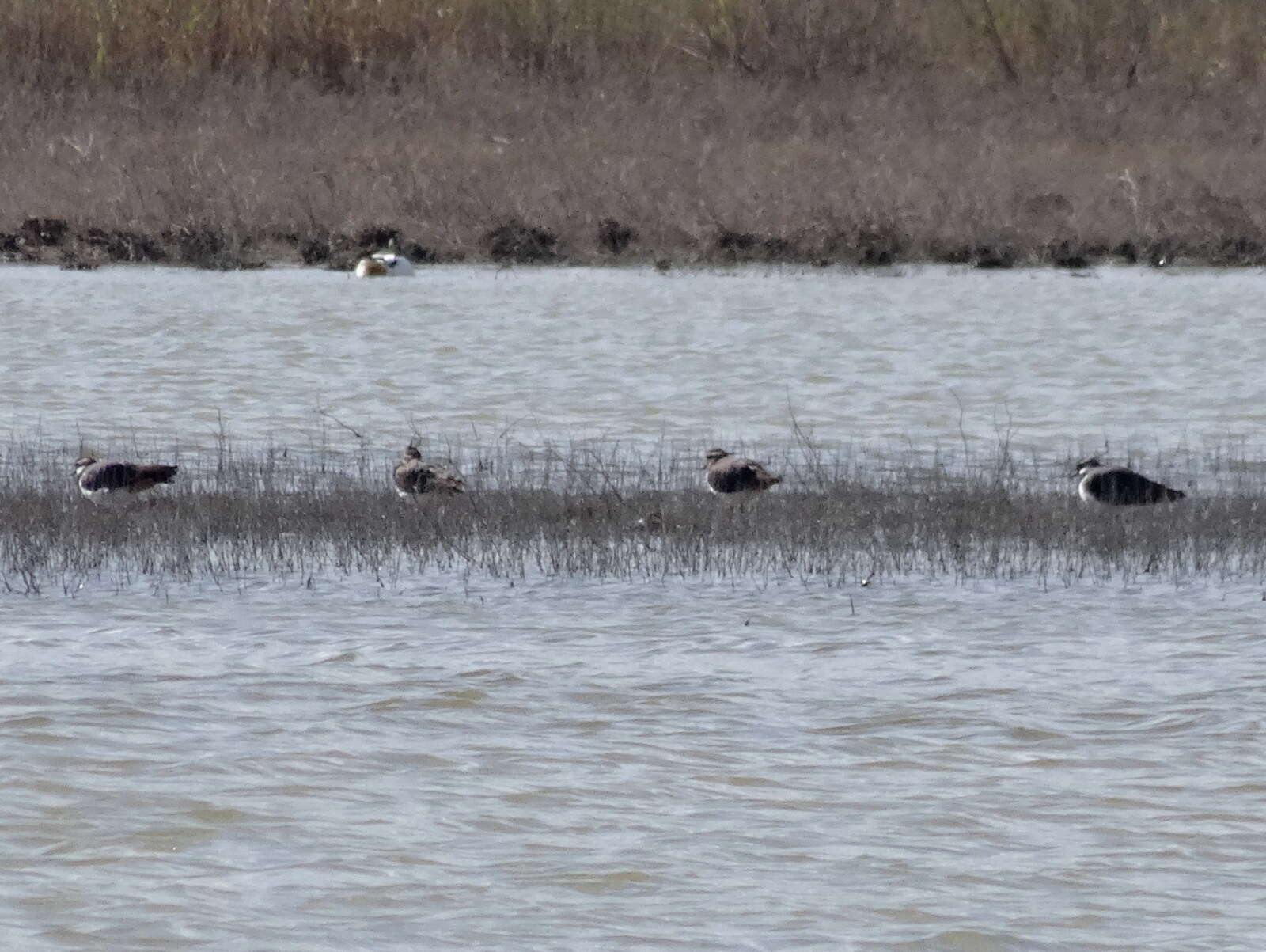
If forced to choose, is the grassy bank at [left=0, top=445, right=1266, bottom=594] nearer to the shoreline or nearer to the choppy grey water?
the choppy grey water

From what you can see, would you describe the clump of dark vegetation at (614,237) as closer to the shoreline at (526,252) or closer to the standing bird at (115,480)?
the shoreline at (526,252)

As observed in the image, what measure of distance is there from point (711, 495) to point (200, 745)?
432 cm

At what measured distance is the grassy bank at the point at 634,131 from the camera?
2395cm

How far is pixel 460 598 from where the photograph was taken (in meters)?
8.43

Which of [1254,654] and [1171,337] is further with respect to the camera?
[1171,337]

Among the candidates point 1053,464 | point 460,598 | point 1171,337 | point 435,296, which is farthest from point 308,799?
A: point 435,296

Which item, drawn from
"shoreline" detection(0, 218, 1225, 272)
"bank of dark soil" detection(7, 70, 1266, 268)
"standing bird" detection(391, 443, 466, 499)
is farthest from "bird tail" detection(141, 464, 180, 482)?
"bank of dark soil" detection(7, 70, 1266, 268)

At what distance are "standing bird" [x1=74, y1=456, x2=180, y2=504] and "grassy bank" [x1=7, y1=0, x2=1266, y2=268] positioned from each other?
45.2ft

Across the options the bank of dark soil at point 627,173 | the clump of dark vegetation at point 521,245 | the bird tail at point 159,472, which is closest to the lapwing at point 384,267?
the bank of dark soil at point 627,173

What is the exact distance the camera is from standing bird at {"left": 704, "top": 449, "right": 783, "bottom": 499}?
33.4 ft

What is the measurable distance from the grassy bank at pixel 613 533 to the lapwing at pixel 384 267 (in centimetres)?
1162

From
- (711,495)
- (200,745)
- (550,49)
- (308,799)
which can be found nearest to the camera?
(308,799)

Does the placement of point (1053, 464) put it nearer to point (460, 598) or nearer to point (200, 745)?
point (460, 598)

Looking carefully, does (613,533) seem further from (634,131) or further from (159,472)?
(634,131)
